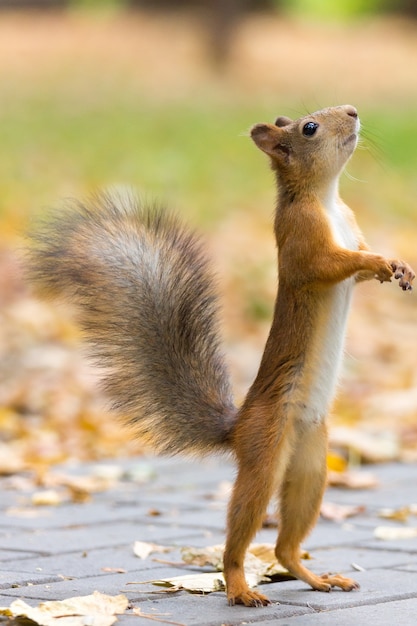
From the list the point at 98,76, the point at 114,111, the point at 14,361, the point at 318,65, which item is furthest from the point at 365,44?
the point at 14,361

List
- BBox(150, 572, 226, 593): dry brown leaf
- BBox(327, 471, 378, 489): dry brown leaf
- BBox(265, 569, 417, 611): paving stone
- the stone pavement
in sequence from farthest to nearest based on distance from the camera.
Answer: BBox(327, 471, 378, 489): dry brown leaf
BBox(150, 572, 226, 593): dry brown leaf
BBox(265, 569, 417, 611): paving stone
the stone pavement

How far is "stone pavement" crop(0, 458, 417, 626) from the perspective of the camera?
279 centimetres

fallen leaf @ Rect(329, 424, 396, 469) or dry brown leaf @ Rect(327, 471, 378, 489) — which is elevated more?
fallen leaf @ Rect(329, 424, 396, 469)

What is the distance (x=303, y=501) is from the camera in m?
3.08

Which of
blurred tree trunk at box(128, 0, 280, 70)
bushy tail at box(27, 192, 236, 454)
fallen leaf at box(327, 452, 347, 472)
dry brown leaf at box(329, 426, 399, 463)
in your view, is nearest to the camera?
bushy tail at box(27, 192, 236, 454)

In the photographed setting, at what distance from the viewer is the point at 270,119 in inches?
559

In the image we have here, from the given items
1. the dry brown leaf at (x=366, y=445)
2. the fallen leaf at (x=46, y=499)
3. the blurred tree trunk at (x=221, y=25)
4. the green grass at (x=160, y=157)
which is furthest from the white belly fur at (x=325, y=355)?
the blurred tree trunk at (x=221, y=25)

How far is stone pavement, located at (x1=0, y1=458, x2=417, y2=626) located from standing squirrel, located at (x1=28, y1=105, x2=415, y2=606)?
12 centimetres

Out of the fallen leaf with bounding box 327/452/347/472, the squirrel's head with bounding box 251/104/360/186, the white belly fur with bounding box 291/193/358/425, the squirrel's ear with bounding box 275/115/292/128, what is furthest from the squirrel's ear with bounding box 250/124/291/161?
the fallen leaf with bounding box 327/452/347/472

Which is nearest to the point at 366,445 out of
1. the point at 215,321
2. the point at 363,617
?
the point at 215,321

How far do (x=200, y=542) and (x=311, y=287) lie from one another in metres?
1.07

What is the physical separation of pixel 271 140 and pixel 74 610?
1.27m

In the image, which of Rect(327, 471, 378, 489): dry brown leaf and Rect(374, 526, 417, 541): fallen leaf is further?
Rect(327, 471, 378, 489): dry brown leaf

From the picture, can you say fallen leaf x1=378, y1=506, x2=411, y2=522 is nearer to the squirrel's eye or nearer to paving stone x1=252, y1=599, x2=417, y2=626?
paving stone x1=252, y1=599, x2=417, y2=626
